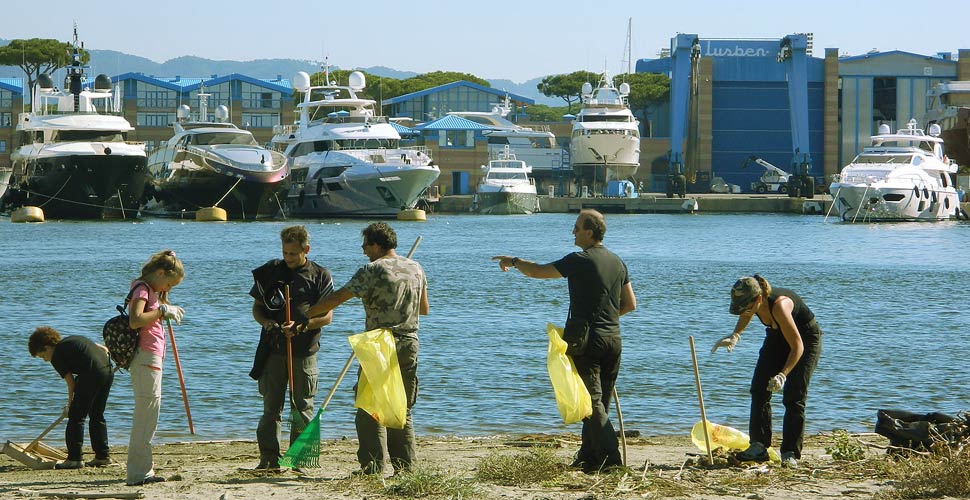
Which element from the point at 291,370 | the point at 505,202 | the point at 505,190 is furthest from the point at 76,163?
the point at 291,370

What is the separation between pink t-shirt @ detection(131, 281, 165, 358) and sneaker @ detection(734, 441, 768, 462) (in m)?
3.74

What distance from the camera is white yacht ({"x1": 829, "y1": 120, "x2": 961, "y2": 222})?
212ft

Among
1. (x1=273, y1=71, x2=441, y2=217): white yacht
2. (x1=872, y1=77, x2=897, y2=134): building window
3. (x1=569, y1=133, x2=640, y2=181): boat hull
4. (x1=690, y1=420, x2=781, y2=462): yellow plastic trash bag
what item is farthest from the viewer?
(x1=872, y1=77, x2=897, y2=134): building window

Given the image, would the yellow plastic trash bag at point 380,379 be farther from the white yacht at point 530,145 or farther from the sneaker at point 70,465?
the white yacht at point 530,145

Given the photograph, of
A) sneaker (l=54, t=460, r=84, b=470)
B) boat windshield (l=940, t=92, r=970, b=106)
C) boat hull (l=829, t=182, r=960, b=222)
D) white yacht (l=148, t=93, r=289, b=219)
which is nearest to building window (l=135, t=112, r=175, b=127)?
white yacht (l=148, t=93, r=289, b=219)

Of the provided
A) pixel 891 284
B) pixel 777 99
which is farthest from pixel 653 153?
pixel 891 284

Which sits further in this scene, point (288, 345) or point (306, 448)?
point (306, 448)

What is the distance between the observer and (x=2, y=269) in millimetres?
36812

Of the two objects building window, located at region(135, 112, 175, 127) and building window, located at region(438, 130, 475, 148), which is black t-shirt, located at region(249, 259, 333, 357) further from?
building window, located at region(135, 112, 175, 127)

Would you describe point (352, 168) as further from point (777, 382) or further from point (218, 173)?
point (777, 382)

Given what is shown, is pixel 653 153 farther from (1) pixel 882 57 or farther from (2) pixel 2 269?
(2) pixel 2 269

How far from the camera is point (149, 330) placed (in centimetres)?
834

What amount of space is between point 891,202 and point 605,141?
3032cm

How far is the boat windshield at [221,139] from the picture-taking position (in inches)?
2574
